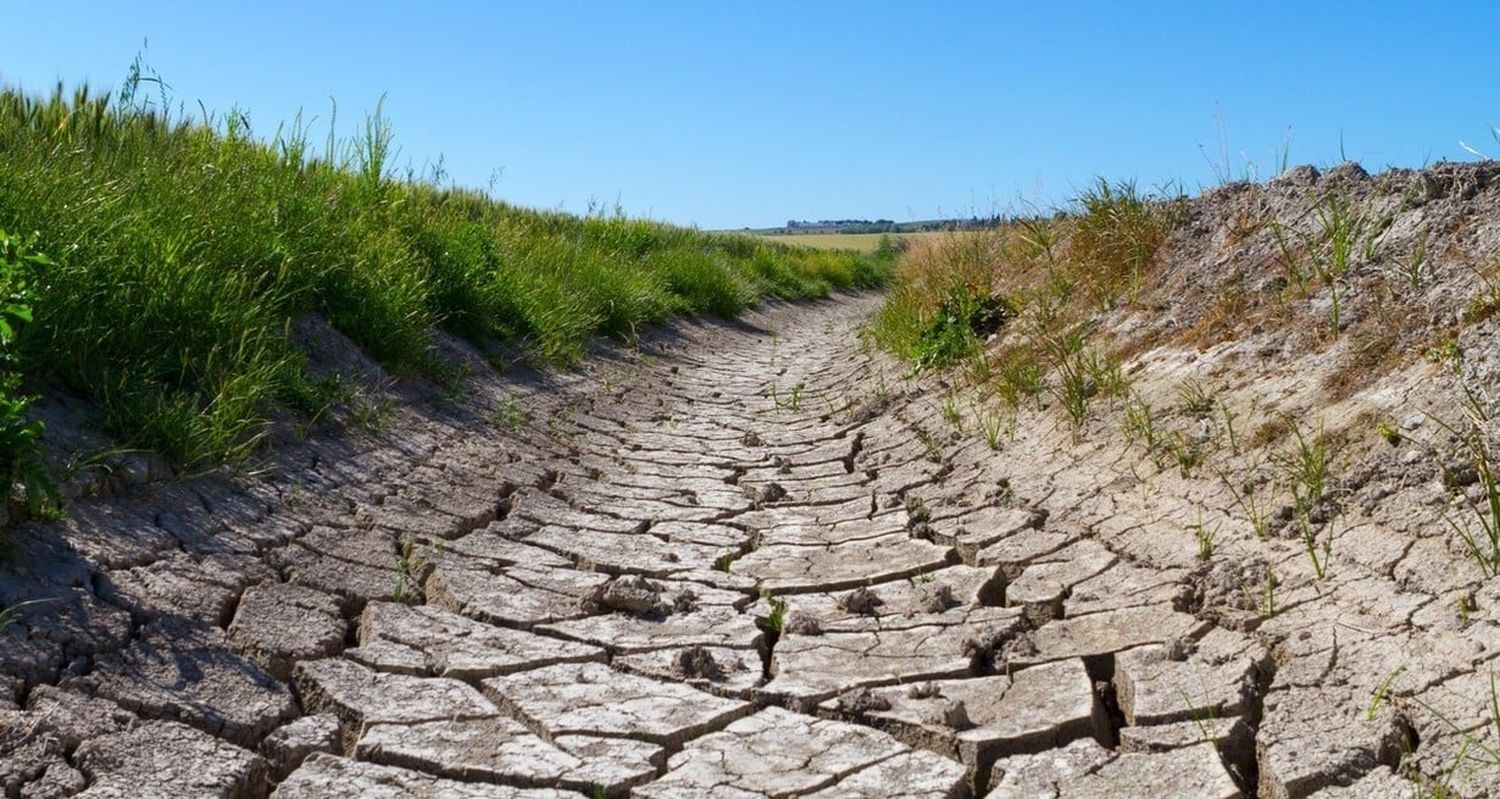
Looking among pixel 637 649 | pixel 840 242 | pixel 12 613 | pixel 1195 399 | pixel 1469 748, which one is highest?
pixel 840 242

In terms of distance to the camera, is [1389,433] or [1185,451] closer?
[1389,433]

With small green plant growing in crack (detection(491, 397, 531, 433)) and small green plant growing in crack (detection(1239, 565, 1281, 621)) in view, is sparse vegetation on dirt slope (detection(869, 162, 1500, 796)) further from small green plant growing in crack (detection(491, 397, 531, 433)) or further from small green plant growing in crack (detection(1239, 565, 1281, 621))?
small green plant growing in crack (detection(491, 397, 531, 433))

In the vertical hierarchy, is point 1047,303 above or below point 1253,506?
above

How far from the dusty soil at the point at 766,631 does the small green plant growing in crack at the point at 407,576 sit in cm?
1

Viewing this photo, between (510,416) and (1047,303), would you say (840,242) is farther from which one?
(510,416)

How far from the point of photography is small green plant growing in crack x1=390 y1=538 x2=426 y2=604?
12.4ft

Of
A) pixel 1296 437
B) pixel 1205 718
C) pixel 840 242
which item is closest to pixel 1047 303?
pixel 1296 437

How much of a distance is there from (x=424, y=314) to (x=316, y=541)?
3.08 meters

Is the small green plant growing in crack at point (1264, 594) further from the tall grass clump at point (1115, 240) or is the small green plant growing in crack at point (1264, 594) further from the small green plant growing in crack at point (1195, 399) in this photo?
the tall grass clump at point (1115, 240)

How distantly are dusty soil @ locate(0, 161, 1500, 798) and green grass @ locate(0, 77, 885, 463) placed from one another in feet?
0.86

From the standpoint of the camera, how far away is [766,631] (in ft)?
12.0

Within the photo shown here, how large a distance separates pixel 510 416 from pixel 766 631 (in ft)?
10.3

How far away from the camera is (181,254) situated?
16.3 ft

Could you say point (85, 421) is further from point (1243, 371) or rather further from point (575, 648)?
point (1243, 371)
